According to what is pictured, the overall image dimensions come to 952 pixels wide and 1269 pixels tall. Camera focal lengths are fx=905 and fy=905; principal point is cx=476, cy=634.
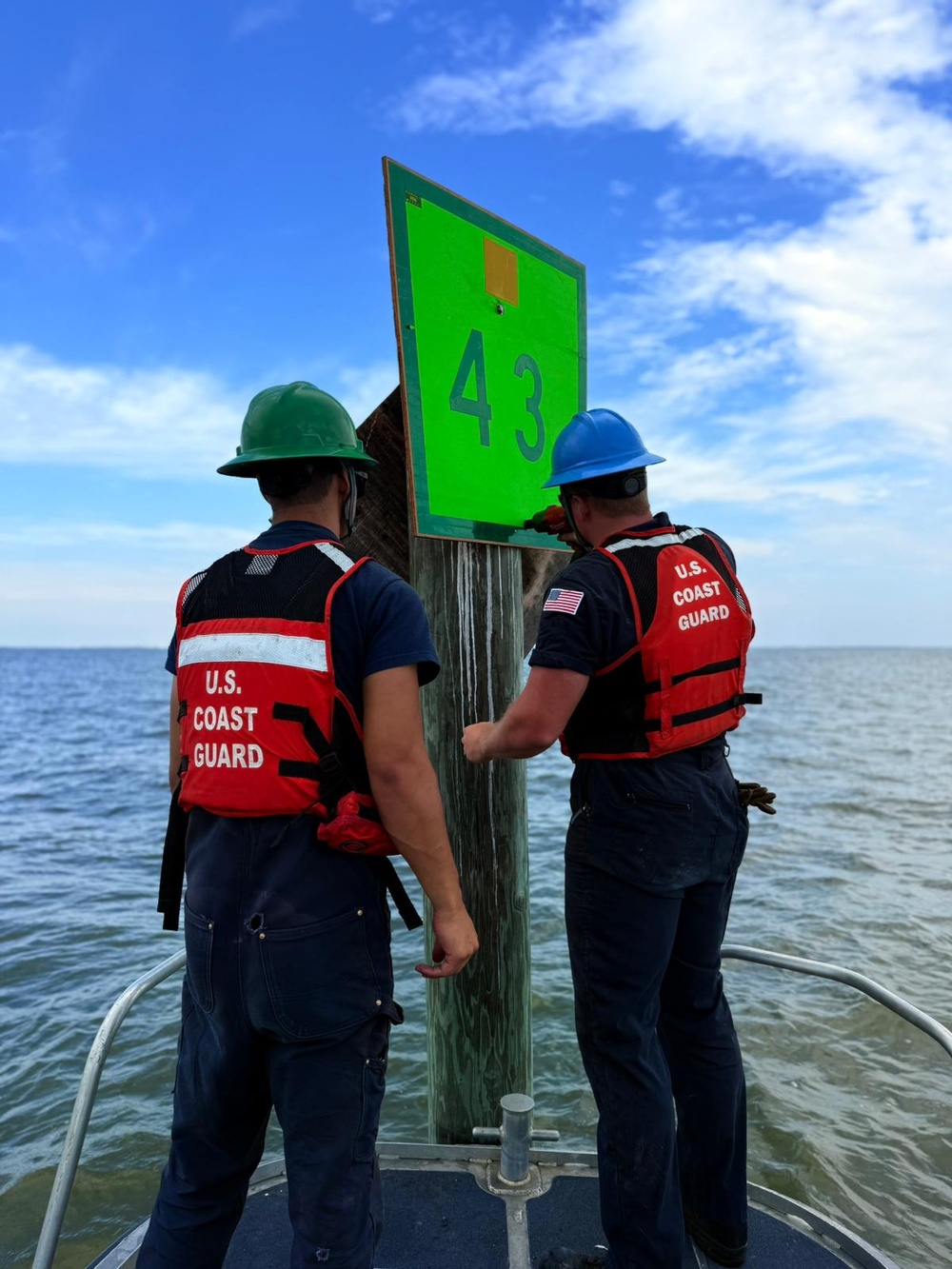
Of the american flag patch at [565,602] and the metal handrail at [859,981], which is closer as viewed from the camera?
the american flag patch at [565,602]

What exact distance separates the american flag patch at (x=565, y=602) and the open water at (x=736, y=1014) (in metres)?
3.76

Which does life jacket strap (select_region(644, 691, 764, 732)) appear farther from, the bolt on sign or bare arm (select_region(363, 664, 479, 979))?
the bolt on sign

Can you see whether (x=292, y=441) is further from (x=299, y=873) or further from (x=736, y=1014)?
(x=736, y=1014)

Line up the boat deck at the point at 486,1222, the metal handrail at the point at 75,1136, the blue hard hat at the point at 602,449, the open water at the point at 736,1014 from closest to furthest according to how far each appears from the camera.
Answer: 1. the metal handrail at the point at 75,1136
2. the blue hard hat at the point at 602,449
3. the boat deck at the point at 486,1222
4. the open water at the point at 736,1014

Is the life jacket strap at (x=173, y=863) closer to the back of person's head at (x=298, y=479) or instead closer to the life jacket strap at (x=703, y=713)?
the back of person's head at (x=298, y=479)

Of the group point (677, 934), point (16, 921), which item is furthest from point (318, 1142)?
point (16, 921)

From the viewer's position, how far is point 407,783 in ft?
6.77

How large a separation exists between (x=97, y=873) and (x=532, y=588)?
8672mm

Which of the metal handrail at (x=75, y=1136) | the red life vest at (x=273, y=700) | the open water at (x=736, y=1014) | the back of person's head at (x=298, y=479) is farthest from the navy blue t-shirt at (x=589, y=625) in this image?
the open water at (x=736, y=1014)

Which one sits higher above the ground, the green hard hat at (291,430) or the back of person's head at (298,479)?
the green hard hat at (291,430)

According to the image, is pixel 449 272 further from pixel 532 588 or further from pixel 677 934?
pixel 677 934

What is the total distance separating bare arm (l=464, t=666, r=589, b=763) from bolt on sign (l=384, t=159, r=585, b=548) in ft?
2.40

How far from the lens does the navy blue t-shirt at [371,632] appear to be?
206cm

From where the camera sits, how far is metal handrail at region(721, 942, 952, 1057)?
2859mm
